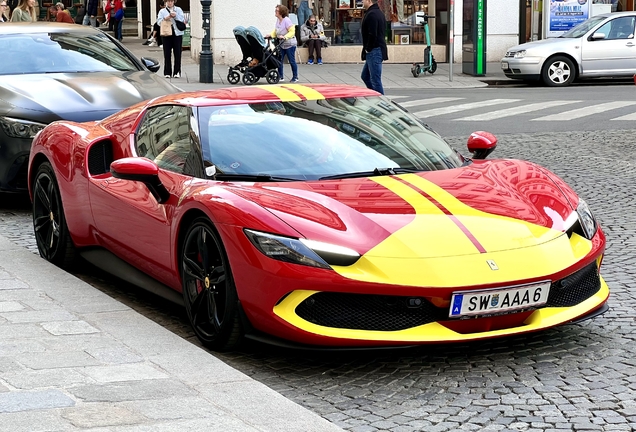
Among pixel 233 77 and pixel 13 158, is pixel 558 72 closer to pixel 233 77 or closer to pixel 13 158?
pixel 233 77

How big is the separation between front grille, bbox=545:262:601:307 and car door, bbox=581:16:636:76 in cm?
1856

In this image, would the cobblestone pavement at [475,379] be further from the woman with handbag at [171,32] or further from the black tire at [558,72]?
the woman with handbag at [171,32]

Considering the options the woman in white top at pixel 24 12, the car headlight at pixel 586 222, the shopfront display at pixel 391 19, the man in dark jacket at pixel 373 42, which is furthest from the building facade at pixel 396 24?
the car headlight at pixel 586 222

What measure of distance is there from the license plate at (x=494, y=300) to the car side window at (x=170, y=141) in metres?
1.62

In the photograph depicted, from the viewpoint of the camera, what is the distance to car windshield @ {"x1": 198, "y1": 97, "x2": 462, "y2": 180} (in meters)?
5.95

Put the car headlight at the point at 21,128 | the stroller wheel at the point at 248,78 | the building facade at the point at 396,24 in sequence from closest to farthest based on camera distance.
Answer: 1. the car headlight at the point at 21,128
2. the stroller wheel at the point at 248,78
3. the building facade at the point at 396,24

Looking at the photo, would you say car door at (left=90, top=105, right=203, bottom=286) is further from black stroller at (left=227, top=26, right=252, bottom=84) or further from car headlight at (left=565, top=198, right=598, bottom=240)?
black stroller at (left=227, top=26, right=252, bottom=84)

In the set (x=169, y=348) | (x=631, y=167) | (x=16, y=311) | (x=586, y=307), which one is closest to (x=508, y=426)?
(x=586, y=307)

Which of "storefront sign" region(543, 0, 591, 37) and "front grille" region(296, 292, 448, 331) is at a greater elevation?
"storefront sign" region(543, 0, 591, 37)

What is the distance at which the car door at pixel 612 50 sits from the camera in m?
23.4

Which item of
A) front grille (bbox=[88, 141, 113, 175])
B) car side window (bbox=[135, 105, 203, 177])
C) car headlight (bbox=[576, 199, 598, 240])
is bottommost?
car headlight (bbox=[576, 199, 598, 240])

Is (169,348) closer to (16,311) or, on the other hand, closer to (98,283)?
(16,311)

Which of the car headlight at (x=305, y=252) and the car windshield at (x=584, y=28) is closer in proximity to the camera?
the car headlight at (x=305, y=252)

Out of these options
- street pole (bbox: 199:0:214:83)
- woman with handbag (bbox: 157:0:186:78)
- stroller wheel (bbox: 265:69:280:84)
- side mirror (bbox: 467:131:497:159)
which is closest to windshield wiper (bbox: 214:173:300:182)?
side mirror (bbox: 467:131:497:159)
